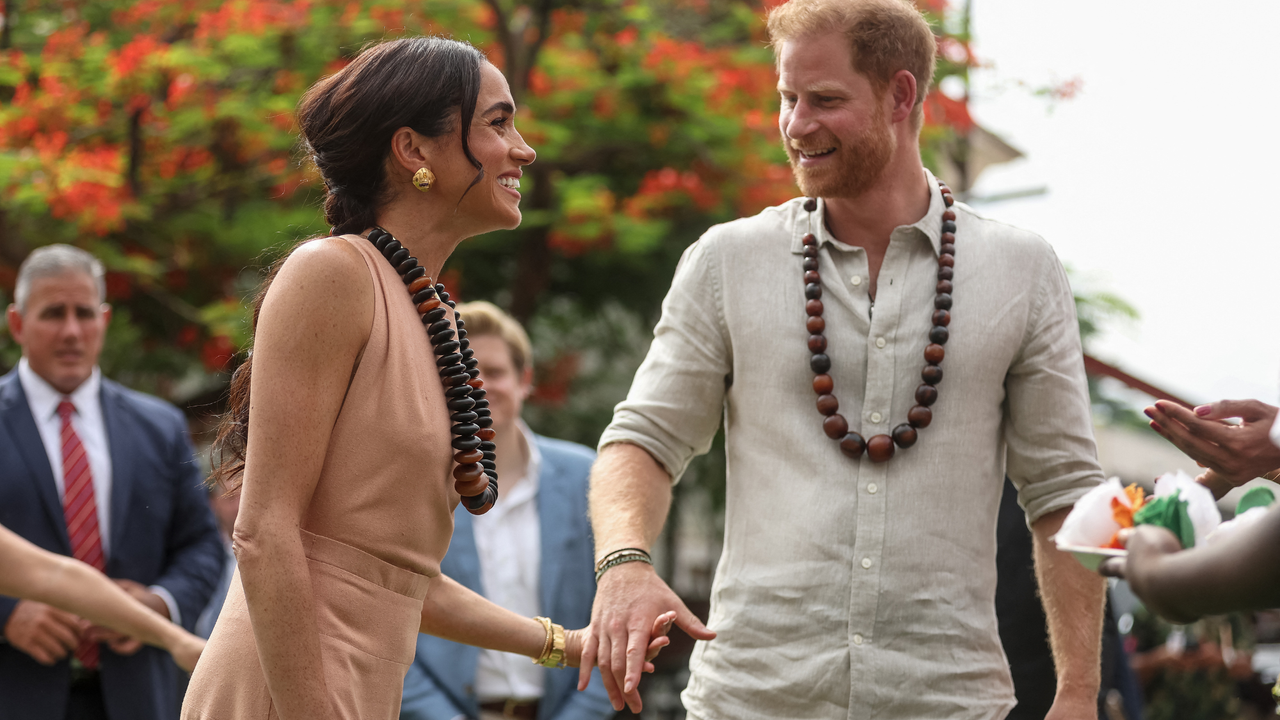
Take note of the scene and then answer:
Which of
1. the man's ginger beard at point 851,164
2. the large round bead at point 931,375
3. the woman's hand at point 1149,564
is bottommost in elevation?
the large round bead at point 931,375

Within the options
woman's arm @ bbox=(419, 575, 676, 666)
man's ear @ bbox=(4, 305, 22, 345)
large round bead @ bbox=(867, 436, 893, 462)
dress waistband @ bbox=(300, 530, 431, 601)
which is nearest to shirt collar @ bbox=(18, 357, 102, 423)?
man's ear @ bbox=(4, 305, 22, 345)

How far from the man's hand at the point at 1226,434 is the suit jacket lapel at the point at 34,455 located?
12.5 ft

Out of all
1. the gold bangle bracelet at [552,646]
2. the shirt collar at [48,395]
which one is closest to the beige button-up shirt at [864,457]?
the gold bangle bracelet at [552,646]

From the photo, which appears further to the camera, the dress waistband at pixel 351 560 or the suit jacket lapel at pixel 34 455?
the suit jacket lapel at pixel 34 455

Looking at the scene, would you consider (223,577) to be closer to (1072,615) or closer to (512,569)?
(512,569)

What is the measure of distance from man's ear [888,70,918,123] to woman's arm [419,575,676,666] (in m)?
1.37

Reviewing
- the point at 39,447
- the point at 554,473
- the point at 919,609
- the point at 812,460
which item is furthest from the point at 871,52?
the point at 39,447

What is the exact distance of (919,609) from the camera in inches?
110

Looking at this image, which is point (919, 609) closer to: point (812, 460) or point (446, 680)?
point (812, 460)

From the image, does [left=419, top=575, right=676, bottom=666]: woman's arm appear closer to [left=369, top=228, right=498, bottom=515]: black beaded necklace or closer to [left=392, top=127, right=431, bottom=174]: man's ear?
[left=369, top=228, right=498, bottom=515]: black beaded necklace

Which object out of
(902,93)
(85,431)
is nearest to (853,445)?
(902,93)

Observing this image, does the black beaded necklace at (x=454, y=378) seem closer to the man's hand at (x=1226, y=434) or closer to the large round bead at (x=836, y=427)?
the large round bead at (x=836, y=427)

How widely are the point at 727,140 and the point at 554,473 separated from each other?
429 cm

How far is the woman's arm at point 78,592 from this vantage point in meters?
3.39
